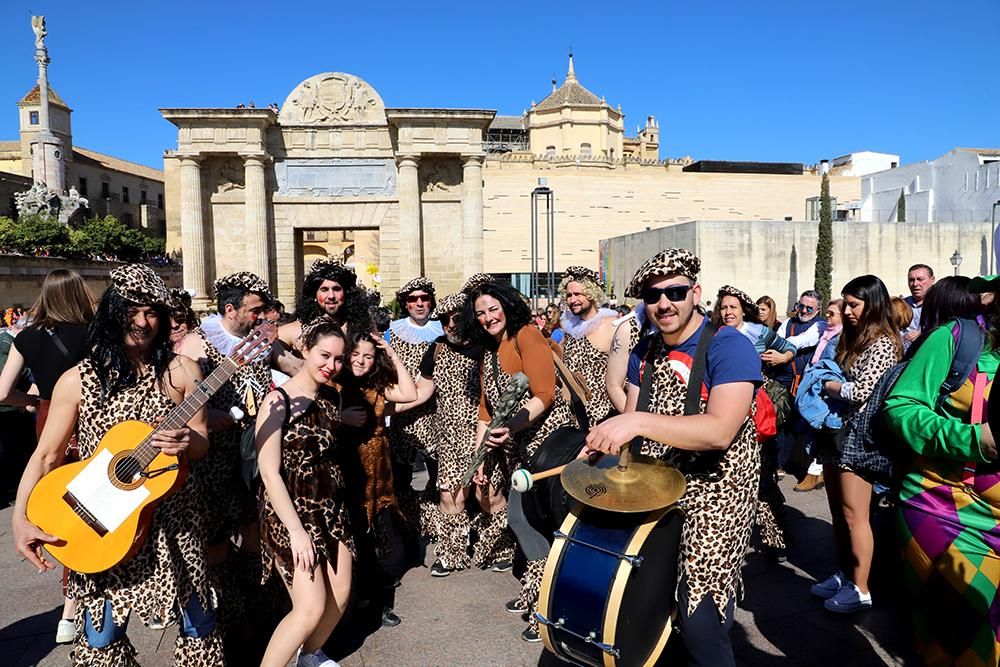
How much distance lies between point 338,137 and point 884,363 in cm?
1741

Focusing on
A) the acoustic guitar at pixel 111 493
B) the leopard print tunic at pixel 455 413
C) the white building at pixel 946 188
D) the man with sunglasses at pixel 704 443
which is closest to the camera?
the man with sunglasses at pixel 704 443

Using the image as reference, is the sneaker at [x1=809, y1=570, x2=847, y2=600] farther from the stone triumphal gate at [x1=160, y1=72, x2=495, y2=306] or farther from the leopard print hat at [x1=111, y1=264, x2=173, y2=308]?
the stone triumphal gate at [x1=160, y1=72, x2=495, y2=306]

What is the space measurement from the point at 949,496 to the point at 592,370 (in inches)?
110

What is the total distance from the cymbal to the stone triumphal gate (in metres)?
16.7

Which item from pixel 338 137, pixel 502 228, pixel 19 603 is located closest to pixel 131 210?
pixel 502 228

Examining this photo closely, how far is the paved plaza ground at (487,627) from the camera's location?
373 cm

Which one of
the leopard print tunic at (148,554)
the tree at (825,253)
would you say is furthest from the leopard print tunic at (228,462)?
the tree at (825,253)

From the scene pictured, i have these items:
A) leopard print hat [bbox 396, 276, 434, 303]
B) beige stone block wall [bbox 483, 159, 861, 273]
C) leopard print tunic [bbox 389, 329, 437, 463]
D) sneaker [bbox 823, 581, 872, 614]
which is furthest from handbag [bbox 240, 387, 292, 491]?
beige stone block wall [bbox 483, 159, 861, 273]

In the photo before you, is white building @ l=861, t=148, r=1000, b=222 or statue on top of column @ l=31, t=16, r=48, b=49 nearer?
white building @ l=861, t=148, r=1000, b=222

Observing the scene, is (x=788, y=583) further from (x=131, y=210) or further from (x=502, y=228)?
(x=131, y=210)

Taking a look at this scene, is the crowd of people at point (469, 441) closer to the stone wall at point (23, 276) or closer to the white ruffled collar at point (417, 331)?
the white ruffled collar at point (417, 331)

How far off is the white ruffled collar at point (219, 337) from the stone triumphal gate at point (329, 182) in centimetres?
1483

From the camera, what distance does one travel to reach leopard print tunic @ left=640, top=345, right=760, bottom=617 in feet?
8.71

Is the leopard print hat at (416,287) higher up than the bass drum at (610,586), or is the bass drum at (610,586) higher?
the leopard print hat at (416,287)
